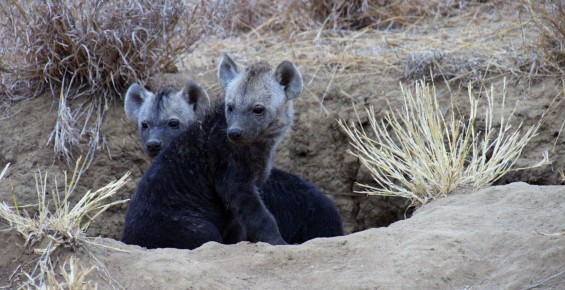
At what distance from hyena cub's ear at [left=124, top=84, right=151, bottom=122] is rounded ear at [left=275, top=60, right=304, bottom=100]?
1.72 m

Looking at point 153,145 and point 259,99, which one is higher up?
point 259,99

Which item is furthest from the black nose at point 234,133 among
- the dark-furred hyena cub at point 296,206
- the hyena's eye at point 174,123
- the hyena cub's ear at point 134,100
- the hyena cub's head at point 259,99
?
the hyena cub's ear at point 134,100

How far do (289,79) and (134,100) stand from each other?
1899 millimetres

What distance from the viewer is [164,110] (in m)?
7.29

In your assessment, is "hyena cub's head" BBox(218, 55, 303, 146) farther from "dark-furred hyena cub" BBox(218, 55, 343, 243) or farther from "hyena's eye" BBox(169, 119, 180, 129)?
"hyena's eye" BBox(169, 119, 180, 129)

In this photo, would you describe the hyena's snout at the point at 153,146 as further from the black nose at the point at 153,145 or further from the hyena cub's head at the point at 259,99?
the hyena cub's head at the point at 259,99

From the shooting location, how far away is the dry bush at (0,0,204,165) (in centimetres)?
739

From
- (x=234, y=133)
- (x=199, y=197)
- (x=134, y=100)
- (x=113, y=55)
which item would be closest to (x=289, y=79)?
(x=234, y=133)

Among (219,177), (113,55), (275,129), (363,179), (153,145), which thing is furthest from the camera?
(363,179)

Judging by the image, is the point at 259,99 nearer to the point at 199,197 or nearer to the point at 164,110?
the point at 199,197

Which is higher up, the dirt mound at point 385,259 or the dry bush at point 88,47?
the dirt mound at point 385,259

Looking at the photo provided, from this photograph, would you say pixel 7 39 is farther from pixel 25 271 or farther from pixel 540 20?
pixel 540 20

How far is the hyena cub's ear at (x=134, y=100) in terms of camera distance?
7473mm

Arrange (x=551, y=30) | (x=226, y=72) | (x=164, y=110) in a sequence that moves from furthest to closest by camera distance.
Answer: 1. (x=551, y=30)
2. (x=164, y=110)
3. (x=226, y=72)
